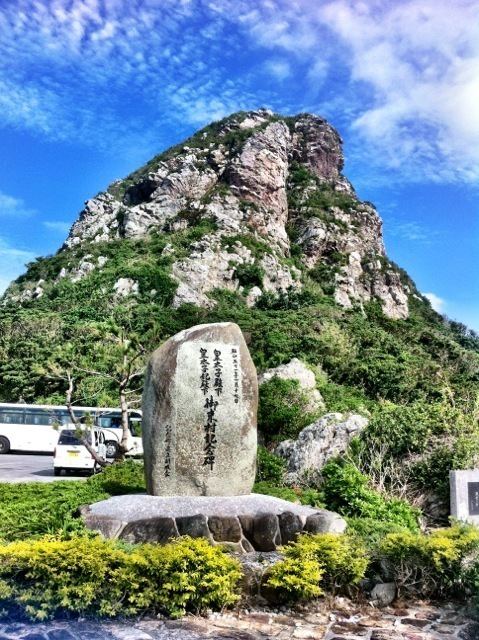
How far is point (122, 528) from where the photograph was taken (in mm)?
6801

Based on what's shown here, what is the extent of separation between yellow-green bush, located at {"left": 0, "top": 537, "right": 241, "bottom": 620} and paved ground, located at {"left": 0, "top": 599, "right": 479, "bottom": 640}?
0.16 metres

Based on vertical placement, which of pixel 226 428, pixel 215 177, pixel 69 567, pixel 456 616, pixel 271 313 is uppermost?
pixel 215 177

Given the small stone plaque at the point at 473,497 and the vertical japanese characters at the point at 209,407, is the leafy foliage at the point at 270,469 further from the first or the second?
the vertical japanese characters at the point at 209,407

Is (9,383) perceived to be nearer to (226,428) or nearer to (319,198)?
A: (226,428)

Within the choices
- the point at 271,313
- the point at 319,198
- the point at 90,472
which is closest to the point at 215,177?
the point at 319,198

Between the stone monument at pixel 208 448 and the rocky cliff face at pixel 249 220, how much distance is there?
33.4 m

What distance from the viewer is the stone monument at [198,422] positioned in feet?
25.6

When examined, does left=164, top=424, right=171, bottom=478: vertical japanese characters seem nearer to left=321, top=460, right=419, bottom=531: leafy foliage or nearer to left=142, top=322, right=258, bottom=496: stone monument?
left=142, top=322, right=258, bottom=496: stone monument

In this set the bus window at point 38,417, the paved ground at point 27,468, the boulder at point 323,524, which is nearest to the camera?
the boulder at point 323,524

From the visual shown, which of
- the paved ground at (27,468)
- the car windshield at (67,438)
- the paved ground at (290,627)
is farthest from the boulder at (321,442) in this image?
the car windshield at (67,438)

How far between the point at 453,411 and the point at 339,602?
635cm

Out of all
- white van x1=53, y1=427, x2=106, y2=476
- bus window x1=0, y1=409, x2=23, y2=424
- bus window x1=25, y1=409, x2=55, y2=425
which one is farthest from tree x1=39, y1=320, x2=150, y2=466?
white van x1=53, y1=427, x2=106, y2=476

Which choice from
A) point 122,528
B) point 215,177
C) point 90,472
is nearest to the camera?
point 122,528

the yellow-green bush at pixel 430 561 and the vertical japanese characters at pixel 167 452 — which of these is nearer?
the yellow-green bush at pixel 430 561
